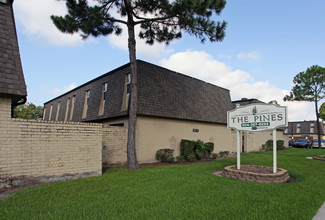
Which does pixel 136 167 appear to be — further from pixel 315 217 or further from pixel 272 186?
pixel 315 217

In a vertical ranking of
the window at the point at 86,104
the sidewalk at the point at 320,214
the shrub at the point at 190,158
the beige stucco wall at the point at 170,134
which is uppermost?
the window at the point at 86,104

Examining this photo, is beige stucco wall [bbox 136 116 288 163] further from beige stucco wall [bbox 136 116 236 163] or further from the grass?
the grass

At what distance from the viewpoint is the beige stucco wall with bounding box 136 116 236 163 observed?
1264 centimetres

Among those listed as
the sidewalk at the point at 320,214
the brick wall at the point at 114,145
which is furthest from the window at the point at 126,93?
the sidewalk at the point at 320,214

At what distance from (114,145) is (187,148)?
16.7 ft

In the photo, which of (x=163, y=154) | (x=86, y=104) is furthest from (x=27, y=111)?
(x=163, y=154)

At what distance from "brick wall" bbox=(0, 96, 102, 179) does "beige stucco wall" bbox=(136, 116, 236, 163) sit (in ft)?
13.7

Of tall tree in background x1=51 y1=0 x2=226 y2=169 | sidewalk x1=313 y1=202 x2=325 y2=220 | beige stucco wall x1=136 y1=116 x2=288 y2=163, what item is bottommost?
sidewalk x1=313 y1=202 x2=325 y2=220

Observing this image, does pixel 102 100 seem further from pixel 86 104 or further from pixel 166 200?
pixel 166 200

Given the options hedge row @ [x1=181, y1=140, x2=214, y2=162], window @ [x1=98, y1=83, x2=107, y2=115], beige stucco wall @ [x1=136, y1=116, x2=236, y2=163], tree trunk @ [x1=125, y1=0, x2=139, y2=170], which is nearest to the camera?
tree trunk @ [x1=125, y1=0, x2=139, y2=170]

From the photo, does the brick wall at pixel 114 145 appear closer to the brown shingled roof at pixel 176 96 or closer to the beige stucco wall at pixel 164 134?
the beige stucco wall at pixel 164 134

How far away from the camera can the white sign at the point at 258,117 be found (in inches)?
321

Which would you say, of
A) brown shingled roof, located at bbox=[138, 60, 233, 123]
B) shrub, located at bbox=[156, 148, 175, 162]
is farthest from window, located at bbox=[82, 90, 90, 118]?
shrub, located at bbox=[156, 148, 175, 162]

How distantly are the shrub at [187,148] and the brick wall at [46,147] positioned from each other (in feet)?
23.0
